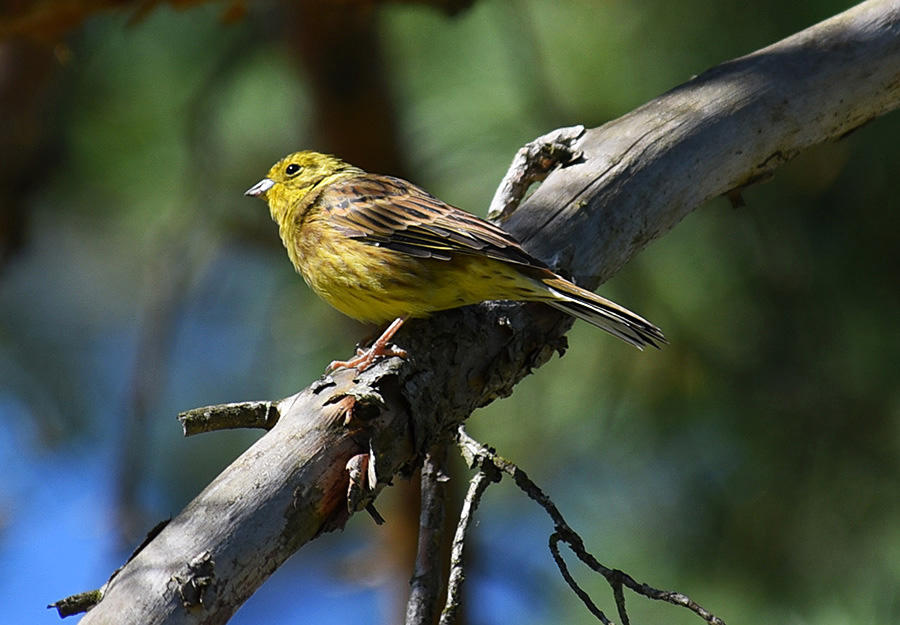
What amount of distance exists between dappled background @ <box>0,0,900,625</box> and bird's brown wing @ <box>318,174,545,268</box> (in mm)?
1128

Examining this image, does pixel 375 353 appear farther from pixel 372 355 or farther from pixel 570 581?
pixel 570 581

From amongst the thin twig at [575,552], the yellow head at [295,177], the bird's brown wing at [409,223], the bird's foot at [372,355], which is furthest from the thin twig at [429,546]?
the yellow head at [295,177]

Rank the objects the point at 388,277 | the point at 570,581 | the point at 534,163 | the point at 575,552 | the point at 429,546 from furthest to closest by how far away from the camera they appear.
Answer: the point at 534,163
the point at 388,277
the point at 429,546
the point at 575,552
the point at 570,581

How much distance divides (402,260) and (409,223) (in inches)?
8.4

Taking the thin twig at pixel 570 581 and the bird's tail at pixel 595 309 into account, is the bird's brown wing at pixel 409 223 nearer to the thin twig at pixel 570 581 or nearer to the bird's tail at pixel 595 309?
the bird's tail at pixel 595 309

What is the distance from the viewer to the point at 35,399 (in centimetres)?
566

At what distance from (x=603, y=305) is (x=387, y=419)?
80 cm

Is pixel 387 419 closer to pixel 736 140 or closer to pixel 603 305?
pixel 603 305

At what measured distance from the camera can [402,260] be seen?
3.30m

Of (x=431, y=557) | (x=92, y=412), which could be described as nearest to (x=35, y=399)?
(x=92, y=412)

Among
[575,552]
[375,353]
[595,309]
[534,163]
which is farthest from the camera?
[534,163]

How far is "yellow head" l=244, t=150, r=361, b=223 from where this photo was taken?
4.12 meters

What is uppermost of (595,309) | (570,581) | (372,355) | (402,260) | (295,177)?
(295,177)

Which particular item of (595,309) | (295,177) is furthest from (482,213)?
(595,309)
